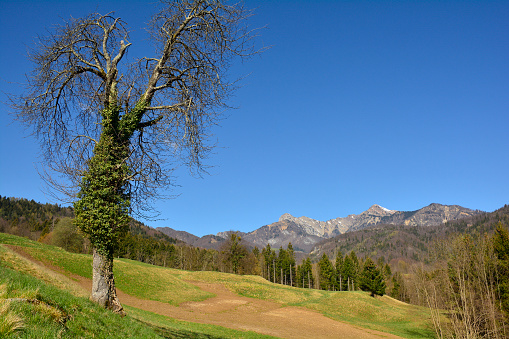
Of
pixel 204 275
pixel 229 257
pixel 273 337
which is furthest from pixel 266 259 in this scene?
pixel 273 337

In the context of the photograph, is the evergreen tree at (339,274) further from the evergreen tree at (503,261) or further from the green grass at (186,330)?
the green grass at (186,330)

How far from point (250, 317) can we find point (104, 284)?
720 inches

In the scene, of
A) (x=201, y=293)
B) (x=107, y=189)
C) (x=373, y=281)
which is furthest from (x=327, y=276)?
(x=107, y=189)

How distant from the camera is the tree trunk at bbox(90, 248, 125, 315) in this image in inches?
316

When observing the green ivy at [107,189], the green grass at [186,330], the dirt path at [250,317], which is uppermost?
the green ivy at [107,189]

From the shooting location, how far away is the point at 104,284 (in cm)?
812

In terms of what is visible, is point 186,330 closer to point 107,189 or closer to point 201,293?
point 107,189

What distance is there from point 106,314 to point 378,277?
5770 cm

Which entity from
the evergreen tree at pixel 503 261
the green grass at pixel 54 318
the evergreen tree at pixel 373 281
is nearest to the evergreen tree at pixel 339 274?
the evergreen tree at pixel 373 281

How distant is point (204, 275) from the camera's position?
4575 cm

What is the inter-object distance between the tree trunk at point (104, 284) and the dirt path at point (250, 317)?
11.5 m

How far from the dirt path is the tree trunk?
1152 centimetres

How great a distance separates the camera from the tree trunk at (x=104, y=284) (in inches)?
316

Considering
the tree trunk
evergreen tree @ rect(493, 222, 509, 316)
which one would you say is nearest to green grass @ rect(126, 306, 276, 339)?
the tree trunk
